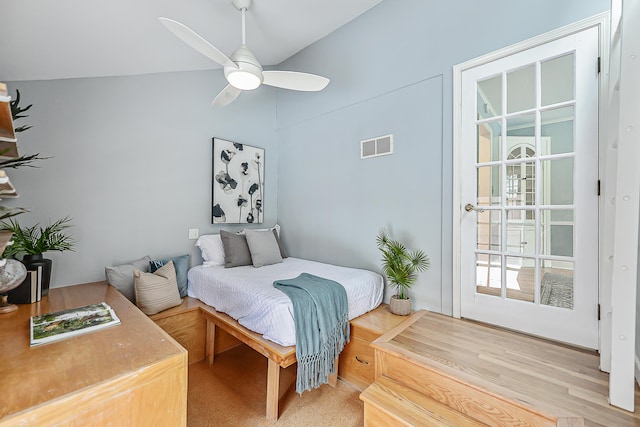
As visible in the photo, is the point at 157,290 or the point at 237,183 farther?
the point at 237,183

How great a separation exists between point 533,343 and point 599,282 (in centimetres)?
53

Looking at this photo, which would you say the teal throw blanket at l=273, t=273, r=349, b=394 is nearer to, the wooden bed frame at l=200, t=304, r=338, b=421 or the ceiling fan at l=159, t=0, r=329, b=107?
the wooden bed frame at l=200, t=304, r=338, b=421

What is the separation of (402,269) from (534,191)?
105 centimetres

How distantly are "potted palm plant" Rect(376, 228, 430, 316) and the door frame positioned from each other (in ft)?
0.92

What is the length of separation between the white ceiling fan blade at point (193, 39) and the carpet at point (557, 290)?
2515mm

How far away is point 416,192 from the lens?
2340 millimetres

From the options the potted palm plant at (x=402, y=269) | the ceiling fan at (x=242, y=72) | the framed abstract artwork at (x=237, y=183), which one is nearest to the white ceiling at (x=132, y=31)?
the ceiling fan at (x=242, y=72)

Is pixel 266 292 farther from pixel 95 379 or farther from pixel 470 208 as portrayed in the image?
pixel 470 208

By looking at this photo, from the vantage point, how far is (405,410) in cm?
136

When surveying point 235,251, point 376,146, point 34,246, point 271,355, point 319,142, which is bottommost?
point 271,355

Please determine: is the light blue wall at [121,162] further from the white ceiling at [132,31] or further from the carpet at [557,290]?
the carpet at [557,290]

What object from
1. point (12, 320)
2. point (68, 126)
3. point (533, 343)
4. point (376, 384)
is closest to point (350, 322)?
point (376, 384)

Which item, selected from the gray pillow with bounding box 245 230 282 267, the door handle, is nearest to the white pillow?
the gray pillow with bounding box 245 230 282 267

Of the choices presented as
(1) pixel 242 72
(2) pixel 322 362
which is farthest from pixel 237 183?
(2) pixel 322 362
